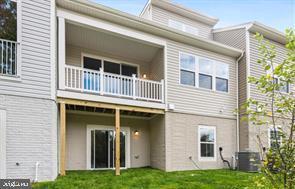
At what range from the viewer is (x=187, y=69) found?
11.6m

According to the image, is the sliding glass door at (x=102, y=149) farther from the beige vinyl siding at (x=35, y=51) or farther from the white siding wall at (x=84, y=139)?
the beige vinyl siding at (x=35, y=51)

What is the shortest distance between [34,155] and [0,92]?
6.48 ft

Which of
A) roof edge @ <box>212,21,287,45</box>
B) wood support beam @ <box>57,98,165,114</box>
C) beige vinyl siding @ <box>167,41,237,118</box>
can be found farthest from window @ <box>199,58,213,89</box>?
wood support beam @ <box>57,98,165,114</box>

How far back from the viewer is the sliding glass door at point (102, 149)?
35.0ft

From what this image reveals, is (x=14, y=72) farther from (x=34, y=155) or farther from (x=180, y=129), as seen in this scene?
(x=180, y=129)

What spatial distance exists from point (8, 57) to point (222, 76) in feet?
30.5

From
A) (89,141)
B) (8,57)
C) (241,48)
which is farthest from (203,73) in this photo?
(8,57)

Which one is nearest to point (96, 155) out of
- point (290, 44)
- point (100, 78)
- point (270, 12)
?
point (100, 78)

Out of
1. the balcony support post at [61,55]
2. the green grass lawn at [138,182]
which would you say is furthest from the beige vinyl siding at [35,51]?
the green grass lawn at [138,182]

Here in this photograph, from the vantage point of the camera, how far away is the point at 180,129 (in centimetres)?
1098

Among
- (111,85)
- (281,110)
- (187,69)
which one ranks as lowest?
(281,110)

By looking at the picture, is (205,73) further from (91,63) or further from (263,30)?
(91,63)

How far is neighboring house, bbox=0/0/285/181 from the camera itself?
7.34 m

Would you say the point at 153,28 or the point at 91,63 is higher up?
the point at 153,28
